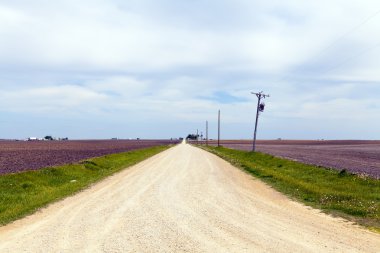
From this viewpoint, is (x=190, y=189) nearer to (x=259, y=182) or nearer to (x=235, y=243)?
(x=259, y=182)

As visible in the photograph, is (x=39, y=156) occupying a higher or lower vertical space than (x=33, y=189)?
higher

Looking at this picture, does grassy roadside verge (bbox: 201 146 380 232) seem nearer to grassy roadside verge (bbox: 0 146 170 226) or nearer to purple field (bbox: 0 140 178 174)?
grassy roadside verge (bbox: 0 146 170 226)

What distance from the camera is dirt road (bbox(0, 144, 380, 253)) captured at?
1080 cm

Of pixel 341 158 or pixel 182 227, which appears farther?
pixel 341 158

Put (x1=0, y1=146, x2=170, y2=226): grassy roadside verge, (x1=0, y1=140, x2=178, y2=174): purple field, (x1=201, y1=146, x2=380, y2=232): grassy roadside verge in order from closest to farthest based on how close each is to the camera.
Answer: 1. (x1=201, y1=146, x2=380, y2=232): grassy roadside verge
2. (x1=0, y1=146, x2=170, y2=226): grassy roadside verge
3. (x1=0, y1=140, x2=178, y2=174): purple field

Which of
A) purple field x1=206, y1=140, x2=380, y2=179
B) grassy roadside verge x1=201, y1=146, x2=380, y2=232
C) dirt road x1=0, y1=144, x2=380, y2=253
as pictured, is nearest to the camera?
dirt road x1=0, y1=144, x2=380, y2=253

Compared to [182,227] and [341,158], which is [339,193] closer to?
[182,227]

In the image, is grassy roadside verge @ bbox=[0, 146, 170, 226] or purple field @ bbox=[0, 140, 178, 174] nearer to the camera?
grassy roadside verge @ bbox=[0, 146, 170, 226]

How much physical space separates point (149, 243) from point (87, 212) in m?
5.78

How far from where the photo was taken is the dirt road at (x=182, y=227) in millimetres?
10797

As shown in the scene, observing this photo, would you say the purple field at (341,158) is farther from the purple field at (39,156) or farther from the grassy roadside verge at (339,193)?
the purple field at (39,156)

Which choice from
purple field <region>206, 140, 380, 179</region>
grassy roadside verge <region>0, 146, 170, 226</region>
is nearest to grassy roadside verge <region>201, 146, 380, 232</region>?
purple field <region>206, 140, 380, 179</region>

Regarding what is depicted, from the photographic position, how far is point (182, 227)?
A: 13.1 metres

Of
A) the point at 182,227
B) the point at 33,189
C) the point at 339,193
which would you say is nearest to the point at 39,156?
the point at 33,189
